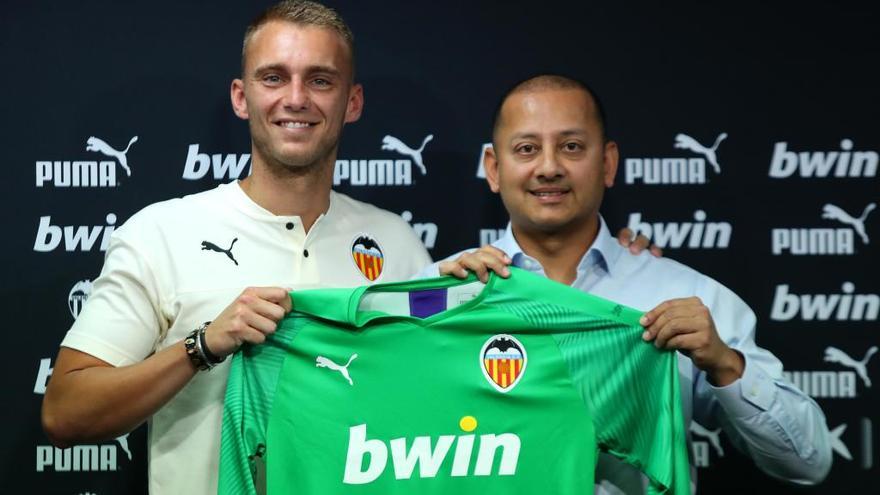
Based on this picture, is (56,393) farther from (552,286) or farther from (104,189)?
(552,286)

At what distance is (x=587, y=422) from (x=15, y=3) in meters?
1.96

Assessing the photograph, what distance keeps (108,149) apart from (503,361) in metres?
1.42

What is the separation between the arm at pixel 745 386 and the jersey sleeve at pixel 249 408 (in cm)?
70

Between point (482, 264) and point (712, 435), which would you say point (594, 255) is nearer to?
point (482, 264)

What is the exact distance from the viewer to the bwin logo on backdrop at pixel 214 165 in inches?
104

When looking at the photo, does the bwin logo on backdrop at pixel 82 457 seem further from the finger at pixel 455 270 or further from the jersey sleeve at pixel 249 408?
the finger at pixel 455 270

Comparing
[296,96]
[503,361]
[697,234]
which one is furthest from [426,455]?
[697,234]

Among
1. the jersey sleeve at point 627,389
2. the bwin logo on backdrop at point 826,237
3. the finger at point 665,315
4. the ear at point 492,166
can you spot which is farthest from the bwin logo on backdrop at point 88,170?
the bwin logo on backdrop at point 826,237

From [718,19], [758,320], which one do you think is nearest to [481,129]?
[718,19]

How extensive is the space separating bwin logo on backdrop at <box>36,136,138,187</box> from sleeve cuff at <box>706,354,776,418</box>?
171 centimetres

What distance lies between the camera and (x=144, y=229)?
2.05 meters

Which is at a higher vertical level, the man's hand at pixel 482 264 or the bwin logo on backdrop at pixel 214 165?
the bwin logo on backdrop at pixel 214 165

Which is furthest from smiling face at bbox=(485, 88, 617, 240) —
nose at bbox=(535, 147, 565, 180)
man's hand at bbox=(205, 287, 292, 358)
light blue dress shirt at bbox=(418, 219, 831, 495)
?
man's hand at bbox=(205, 287, 292, 358)

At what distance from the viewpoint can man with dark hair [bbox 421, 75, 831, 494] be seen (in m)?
1.78
